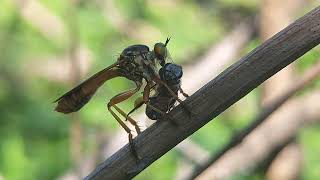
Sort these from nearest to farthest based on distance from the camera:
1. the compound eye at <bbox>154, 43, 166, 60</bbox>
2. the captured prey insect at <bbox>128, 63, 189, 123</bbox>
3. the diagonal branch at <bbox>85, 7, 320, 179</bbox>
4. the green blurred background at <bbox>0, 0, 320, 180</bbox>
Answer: the diagonal branch at <bbox>85, 7, 320, 179</bbox> < the captured prey insect at <bbox>128, 63, 189, 123</bbox> < the compound eye at <bbox>154, 43, 166, 60</bbox> < the green blurred background at <bbox>0, 0, 320, 180</bbox>

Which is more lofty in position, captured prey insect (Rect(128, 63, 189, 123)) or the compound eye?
the compound eye

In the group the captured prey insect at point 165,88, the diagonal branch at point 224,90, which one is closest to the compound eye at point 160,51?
the captured prey insect at point 165,88

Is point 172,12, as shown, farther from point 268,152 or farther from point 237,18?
point 268,152

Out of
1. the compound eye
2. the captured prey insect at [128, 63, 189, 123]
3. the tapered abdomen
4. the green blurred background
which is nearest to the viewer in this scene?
the captured prey insect at [128, 63, 189, 123]

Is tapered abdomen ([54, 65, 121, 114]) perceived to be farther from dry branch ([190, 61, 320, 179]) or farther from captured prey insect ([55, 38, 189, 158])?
dry branch ([190, 61, 320, 179])

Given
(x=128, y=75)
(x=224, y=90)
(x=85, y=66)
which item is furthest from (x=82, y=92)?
(x=85, y=66)

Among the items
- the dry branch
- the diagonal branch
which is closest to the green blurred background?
the dry branch

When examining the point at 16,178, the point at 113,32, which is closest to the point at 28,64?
the point at 113,32

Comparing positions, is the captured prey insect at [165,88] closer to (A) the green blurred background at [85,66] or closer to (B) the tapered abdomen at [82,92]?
(B) the tapered abdomen at [82,92]
